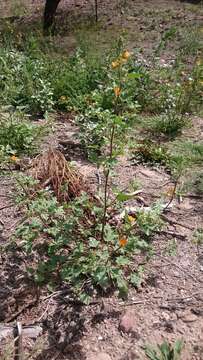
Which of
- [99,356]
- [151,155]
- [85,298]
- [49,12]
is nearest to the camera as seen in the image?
[99,356]

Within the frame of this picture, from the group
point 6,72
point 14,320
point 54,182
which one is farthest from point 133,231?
point 6,72

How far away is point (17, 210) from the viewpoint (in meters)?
3.32

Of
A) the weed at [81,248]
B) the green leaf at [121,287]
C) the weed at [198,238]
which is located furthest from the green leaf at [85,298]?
the weed at [198,238]

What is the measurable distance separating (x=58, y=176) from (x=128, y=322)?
1.21 meters

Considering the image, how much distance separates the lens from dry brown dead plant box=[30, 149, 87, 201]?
3334 millimetres

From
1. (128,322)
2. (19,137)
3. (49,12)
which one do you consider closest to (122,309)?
(128,322)

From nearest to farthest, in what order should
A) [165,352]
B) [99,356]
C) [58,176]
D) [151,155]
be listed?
[165,352] → [99,356] → [58,176] → [151,155]

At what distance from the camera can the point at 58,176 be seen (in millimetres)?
3389

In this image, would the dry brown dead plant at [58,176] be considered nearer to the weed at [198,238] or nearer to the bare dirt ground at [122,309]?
the bare dirt ground at [122,309]

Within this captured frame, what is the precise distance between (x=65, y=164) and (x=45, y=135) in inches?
33.0

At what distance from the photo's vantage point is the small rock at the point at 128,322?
2.55 meters

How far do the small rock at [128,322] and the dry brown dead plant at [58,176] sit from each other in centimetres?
95

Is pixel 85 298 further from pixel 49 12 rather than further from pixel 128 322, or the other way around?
pixel 49 12

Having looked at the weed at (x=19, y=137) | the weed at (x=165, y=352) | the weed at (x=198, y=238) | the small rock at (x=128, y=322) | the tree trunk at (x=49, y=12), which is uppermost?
the tree trunk at (x=49, y=12)
